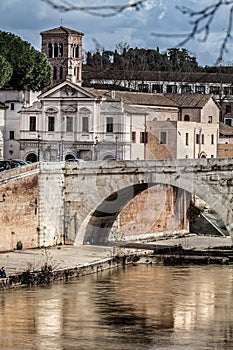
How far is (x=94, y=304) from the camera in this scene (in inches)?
589

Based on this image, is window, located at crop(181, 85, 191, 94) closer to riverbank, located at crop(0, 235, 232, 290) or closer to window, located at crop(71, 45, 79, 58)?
window, located at crop(71, 45, 79, 58)

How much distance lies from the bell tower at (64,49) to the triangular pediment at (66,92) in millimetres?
4231

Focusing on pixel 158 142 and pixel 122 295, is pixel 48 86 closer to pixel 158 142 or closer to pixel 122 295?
pixel 158 142

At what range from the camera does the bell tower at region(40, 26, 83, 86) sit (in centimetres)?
3228

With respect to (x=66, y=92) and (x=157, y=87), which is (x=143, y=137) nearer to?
(x=66, y=92)

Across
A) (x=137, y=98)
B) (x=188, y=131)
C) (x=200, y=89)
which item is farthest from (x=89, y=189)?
(x=200, y=89)

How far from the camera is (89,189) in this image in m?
20.2

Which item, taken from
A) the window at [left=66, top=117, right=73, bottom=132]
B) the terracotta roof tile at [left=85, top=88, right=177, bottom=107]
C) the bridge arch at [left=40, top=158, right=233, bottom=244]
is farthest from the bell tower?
the bridge arch at [left=40, top=158, right=233, bottom=244]

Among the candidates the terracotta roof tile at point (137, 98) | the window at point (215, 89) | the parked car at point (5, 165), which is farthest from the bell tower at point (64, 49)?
the parked car at point (5, 165)

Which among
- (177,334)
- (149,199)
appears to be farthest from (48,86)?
(177,334)

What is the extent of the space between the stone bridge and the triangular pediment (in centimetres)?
693

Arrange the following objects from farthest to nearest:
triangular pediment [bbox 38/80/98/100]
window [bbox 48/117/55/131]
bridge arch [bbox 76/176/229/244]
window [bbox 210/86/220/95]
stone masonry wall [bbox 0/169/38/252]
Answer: window [bbox 210/86/220/95] → window [bbox 48/117/55/131] → triangular pediment [bbox 38/80/98/100] → bridge arch [bbox 76/176/229/244] → stone masonry wall [bbox 0/169/38/252]

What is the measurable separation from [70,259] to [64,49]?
1491 centimetres

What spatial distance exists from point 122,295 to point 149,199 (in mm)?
7496
